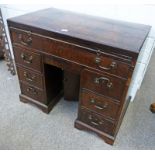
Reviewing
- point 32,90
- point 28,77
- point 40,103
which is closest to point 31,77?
point 28,77

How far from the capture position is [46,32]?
3.46 feet

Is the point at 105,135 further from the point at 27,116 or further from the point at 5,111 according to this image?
the point at 5,111

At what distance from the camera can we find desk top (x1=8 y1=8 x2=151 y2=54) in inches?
37.2

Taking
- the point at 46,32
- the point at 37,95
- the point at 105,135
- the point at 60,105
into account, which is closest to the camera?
the point at 46,32

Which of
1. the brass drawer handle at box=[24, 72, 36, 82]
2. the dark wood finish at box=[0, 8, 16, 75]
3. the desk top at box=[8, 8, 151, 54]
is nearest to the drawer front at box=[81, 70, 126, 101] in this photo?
the desk top at box=[8, 8, 151, 54]

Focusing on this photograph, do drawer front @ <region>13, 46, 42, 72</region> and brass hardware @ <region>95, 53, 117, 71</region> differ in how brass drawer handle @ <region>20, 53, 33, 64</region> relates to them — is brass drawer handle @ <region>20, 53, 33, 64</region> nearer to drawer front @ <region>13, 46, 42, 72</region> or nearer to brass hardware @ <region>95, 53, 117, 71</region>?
drawer front @ <region>13, 46, 42, 72</region>

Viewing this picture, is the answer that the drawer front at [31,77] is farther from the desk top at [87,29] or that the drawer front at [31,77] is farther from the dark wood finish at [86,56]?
the desk top at [87,29]

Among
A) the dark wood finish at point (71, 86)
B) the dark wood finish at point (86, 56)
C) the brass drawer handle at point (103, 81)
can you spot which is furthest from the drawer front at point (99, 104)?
the dark wood finish at point (71, 86)

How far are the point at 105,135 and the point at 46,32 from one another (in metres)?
0.90

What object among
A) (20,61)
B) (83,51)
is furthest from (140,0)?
(20,61)

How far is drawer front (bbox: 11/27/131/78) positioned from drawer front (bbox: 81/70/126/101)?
5 cm

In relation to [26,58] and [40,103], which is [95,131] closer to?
[40,103]

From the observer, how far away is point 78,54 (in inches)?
40.7

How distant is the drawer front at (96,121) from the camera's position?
1.23 metres
